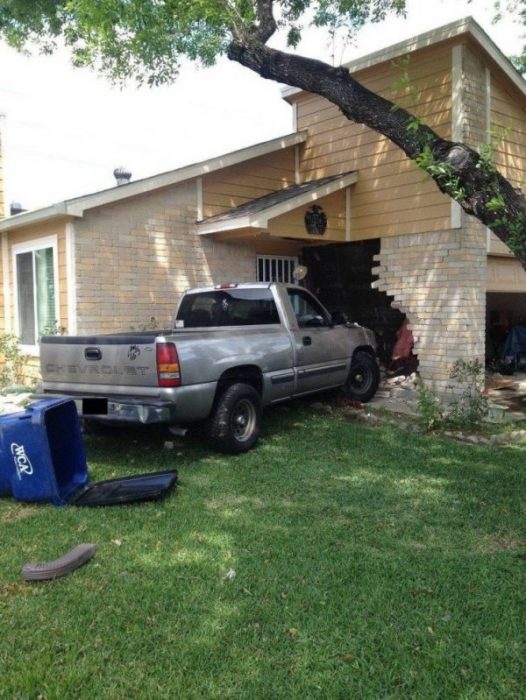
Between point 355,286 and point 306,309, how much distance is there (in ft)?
15.7

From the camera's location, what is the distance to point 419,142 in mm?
5457

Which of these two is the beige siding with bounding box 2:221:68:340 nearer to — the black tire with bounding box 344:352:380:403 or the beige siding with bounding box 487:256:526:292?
the black tire with bounding box 344:352:380:403

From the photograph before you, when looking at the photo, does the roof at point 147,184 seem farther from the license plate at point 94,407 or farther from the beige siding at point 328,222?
the license plate at point 94,407

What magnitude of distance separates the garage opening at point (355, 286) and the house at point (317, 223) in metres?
1.69

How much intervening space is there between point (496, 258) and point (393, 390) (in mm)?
2744

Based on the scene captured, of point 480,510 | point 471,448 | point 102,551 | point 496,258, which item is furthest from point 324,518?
point 496,258

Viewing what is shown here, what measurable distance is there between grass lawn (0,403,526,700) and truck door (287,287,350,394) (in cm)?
193

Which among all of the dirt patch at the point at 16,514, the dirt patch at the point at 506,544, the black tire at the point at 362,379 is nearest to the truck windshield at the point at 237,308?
the black tire at the point at 362,379

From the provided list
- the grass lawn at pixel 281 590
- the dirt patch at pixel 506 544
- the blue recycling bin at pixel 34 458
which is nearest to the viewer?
the grass lawn at pixel 281 590

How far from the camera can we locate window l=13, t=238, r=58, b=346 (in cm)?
943

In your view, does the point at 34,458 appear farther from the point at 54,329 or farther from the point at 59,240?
the point at 59,240

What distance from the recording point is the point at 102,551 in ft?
13.8

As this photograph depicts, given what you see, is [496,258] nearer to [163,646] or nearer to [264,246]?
[264,246]

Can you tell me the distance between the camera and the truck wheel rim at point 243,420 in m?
6.77
